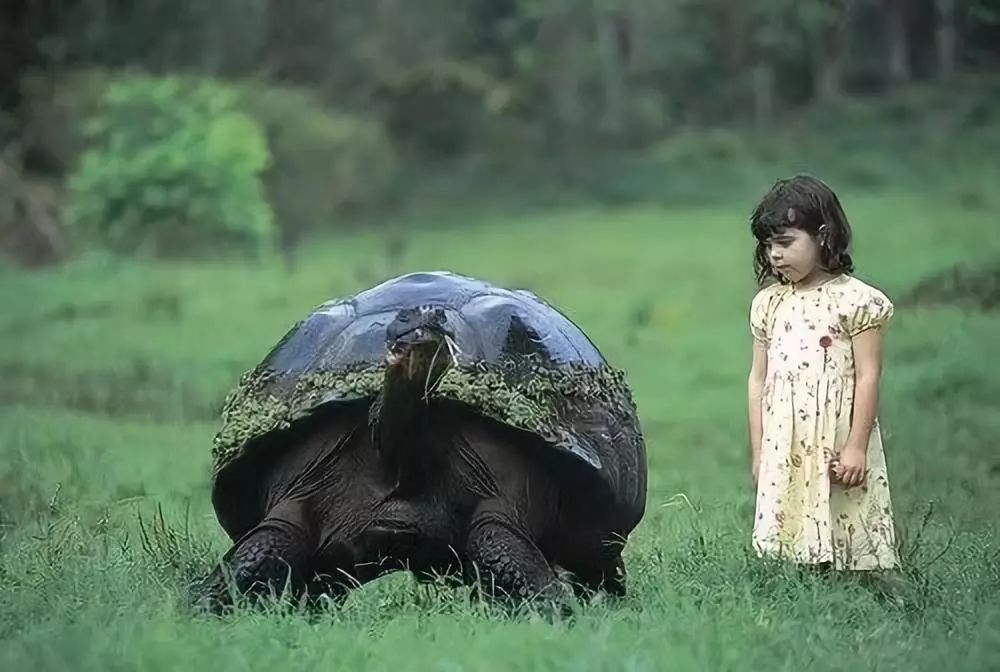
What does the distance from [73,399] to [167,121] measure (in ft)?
31.1

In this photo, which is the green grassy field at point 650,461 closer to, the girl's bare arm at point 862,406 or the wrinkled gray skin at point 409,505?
the wrinkled gray skin at point 409,505

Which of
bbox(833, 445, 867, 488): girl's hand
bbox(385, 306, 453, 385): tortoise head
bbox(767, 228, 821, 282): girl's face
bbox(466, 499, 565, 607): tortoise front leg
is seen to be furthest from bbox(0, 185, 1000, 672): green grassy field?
bbox(767, 228, 821, 282): girl's face

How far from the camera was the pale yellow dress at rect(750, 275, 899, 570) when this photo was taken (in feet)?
12.5

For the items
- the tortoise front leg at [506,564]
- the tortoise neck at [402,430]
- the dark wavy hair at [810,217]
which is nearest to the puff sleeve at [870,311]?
the dark wavy hair at [810,217]

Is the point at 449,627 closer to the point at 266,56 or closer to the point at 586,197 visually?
the point at 586,197

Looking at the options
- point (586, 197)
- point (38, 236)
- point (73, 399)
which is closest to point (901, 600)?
point (73, 399)

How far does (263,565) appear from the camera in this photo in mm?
3525

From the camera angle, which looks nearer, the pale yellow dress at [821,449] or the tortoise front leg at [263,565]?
the tortoise front leg at [263,565]

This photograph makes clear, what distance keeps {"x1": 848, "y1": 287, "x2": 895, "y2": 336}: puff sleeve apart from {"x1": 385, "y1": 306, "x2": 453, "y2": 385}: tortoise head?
1016 millimetres

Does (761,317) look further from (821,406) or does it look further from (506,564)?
(506,564)

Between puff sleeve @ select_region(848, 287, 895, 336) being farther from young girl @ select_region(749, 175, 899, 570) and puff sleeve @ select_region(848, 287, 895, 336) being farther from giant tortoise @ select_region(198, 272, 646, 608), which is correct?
giant tortoise @ select_region(198, 272, 646, 608)

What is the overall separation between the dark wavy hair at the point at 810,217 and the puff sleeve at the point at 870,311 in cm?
11

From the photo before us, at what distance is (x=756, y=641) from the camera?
297cm

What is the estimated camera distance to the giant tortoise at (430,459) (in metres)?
3.52
